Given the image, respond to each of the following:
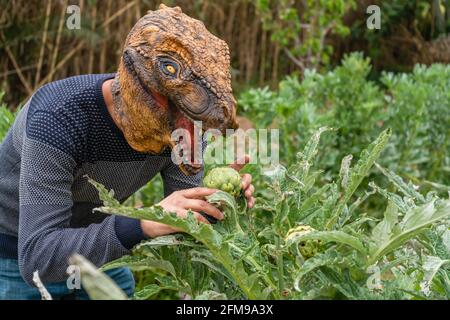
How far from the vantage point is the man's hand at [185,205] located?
56.6 inches

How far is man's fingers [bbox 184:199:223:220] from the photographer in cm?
144

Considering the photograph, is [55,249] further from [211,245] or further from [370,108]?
[370,108]

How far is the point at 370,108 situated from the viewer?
13.3 ft

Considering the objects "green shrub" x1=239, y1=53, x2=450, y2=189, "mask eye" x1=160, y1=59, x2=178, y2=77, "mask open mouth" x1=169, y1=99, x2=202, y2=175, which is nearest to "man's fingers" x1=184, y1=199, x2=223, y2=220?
"mask open mouth" x1=169, y1=99, x2=202, y2=175

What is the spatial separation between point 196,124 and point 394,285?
457 mm

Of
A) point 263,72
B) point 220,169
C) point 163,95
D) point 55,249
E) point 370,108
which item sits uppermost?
point 163,95

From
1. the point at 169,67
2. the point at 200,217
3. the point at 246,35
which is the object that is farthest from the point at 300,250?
the point at 246,35

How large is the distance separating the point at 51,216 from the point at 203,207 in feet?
1.21

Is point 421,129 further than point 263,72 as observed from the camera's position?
No

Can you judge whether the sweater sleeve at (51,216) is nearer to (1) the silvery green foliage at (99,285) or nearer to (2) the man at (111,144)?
(2) the man at (111,144)

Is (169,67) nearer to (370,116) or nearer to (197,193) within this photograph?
(197,193)

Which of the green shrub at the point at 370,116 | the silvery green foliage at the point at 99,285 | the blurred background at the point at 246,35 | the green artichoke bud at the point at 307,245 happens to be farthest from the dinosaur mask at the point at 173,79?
the blurred background at the point at 246,35
